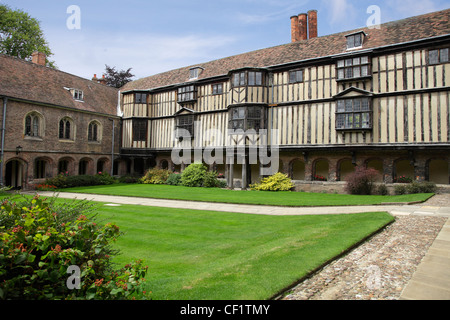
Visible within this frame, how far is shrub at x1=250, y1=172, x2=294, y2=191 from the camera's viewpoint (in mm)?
18781

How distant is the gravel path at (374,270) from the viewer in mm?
3748

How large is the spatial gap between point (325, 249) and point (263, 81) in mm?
16674

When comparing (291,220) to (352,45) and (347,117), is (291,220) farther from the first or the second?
(352,45)

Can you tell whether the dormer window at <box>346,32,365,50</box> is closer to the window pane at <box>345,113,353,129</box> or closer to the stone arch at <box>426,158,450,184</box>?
the window pane at <box>345,113,353,129</box>

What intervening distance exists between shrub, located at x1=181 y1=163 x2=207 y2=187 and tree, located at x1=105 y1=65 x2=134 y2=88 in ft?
86.1

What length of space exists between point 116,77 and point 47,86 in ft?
66.4

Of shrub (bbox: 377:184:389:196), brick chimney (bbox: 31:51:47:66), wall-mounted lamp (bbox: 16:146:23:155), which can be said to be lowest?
shrub (bbox: 377:184:389:196)

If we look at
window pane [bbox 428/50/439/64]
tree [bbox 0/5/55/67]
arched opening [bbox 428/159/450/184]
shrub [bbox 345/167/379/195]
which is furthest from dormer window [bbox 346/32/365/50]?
tree [bbox 0/5/55/67]

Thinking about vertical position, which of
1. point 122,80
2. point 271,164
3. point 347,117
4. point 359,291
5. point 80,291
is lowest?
point 359,291

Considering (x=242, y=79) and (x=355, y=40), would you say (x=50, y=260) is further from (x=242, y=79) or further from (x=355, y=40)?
(x=355, y=40)

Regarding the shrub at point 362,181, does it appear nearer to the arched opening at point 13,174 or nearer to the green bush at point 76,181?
the green bush at point 76,181

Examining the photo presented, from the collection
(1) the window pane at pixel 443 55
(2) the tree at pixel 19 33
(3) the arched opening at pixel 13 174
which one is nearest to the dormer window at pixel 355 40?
(1) the window pane at pixel 443 55

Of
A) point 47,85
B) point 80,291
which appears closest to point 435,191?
point 80,291

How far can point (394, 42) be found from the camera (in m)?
16.5
